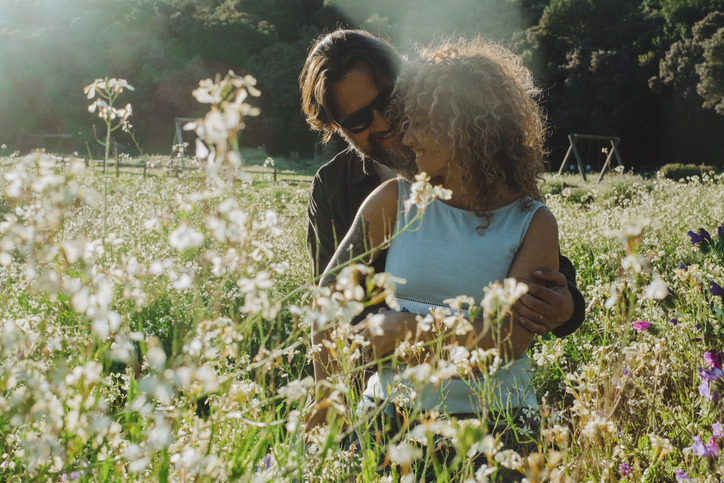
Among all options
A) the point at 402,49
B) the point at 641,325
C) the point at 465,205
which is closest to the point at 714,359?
the point at 641,325

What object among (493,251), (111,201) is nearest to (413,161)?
(493,251)

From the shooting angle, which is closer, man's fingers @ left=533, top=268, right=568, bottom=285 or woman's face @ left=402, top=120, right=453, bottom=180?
man's fingers @ left=533, top=268, right=568, bottom=285

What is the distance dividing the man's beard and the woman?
5.1 inches

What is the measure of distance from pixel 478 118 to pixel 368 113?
30.0 inches

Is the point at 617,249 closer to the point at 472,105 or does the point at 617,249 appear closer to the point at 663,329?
the point at 663,329

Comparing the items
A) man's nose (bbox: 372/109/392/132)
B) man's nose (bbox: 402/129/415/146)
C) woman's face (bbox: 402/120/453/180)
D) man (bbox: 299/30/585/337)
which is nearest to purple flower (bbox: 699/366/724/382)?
man (bbox: 299/30/585/337)

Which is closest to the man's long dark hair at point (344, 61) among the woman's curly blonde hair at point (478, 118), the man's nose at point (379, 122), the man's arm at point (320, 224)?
the man's nose at point (379, 122)

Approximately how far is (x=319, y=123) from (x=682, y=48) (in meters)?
30.4

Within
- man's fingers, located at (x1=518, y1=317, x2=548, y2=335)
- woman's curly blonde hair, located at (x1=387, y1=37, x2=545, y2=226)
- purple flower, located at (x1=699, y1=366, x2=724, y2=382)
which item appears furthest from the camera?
woman's curly blonde hair, located at (x1=387, y1=37, x2=545, y2=226)

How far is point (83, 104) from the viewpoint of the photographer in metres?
29.7

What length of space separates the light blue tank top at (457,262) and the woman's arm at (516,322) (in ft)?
0.13

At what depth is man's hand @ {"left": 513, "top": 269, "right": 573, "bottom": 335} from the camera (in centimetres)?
172

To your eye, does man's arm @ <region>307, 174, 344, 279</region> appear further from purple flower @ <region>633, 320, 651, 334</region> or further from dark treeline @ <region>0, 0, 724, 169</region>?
dark treeline @ <region>0, 0, 724, 169</region>

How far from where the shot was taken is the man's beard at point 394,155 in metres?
2.21
